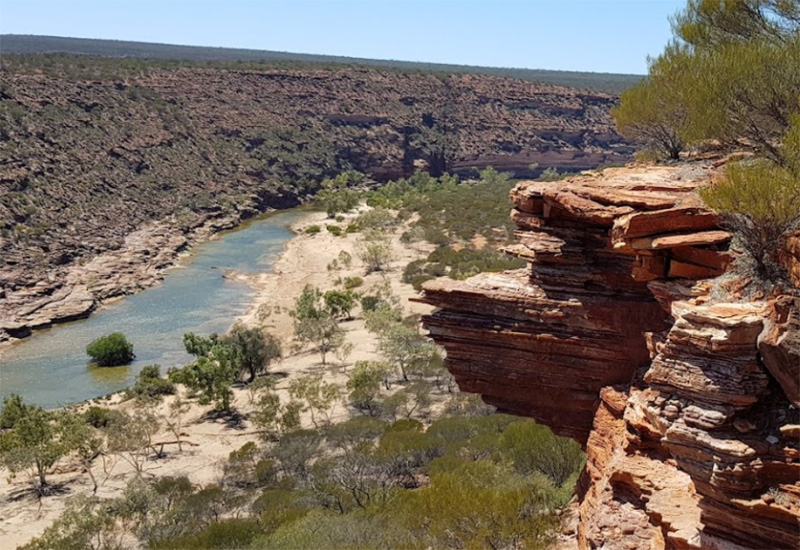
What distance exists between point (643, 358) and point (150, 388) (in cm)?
2802

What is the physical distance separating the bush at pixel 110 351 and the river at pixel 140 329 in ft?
1.72

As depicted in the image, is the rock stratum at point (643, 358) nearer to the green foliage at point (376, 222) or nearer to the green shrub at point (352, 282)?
the green shrub at point (352, 282)

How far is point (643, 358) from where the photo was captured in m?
12.0

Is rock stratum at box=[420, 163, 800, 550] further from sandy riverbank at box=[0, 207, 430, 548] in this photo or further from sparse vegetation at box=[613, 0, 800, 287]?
sandy riverbank at box=[0, 207, 430, 548]

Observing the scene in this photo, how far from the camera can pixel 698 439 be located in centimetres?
814

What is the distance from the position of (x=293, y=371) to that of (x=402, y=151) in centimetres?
7808

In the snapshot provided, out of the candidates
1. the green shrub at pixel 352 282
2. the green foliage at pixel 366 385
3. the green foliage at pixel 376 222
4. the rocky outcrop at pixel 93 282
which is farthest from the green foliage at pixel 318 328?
the green foliage at pixel 376 222

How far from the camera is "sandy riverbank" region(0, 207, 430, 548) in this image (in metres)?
24.4


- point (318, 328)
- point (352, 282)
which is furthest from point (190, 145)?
point (318, 328)

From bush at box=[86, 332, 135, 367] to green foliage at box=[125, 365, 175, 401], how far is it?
4189mm

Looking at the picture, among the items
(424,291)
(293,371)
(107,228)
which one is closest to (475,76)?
(107,228)

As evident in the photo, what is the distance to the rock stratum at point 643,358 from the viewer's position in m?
7.93

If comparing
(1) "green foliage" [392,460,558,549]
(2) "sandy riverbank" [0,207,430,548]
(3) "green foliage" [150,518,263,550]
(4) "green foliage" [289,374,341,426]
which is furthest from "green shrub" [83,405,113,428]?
(1) "green foliage" [392,460,558,549]

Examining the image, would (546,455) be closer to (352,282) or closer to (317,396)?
(317,396)
